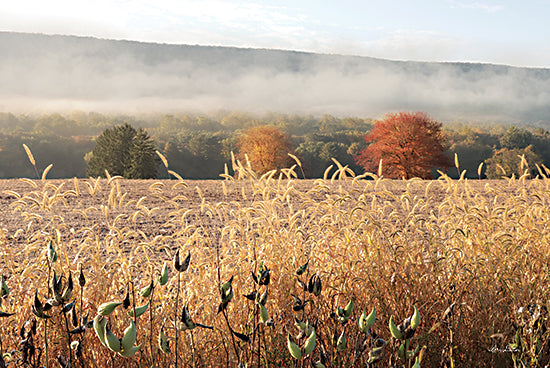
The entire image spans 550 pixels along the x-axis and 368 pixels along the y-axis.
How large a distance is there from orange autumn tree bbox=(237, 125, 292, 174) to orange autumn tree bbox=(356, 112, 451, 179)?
9980 mm

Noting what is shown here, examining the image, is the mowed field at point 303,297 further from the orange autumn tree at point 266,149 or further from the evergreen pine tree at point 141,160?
the orange autumn tree at point 266,149

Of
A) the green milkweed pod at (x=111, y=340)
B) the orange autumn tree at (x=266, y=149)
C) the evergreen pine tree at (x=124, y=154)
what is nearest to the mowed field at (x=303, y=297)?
the green milkweed pod at (x=111, y=340)

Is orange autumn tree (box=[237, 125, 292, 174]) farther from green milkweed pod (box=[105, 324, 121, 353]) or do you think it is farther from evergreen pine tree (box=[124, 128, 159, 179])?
green milkweed pod (box=[105, 324, 121, 353])

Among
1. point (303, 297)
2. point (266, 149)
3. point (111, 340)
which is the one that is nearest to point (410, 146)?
point (266, 149)

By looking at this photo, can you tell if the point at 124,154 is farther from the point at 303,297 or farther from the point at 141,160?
the point at 303,297

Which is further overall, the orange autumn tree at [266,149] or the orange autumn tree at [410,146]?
the orange autumn tree at [266,149]

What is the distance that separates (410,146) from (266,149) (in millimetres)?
12226

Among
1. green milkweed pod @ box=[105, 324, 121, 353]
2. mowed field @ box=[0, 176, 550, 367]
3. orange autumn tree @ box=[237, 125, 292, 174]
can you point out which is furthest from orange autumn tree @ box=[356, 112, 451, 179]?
green milkweed pod @ box=[105, 324, 121, 353]

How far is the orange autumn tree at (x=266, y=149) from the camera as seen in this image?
32.6 metres

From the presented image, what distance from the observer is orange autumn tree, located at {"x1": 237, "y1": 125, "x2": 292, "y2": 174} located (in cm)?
3262

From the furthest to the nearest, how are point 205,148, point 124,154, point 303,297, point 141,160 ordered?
point 205,148 → point 124,154 → point 141,160 → point 303,297

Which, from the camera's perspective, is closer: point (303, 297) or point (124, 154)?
point (303, 297)

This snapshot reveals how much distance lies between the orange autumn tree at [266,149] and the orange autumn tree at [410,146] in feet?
32.7

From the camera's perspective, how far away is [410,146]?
22.9 meters
